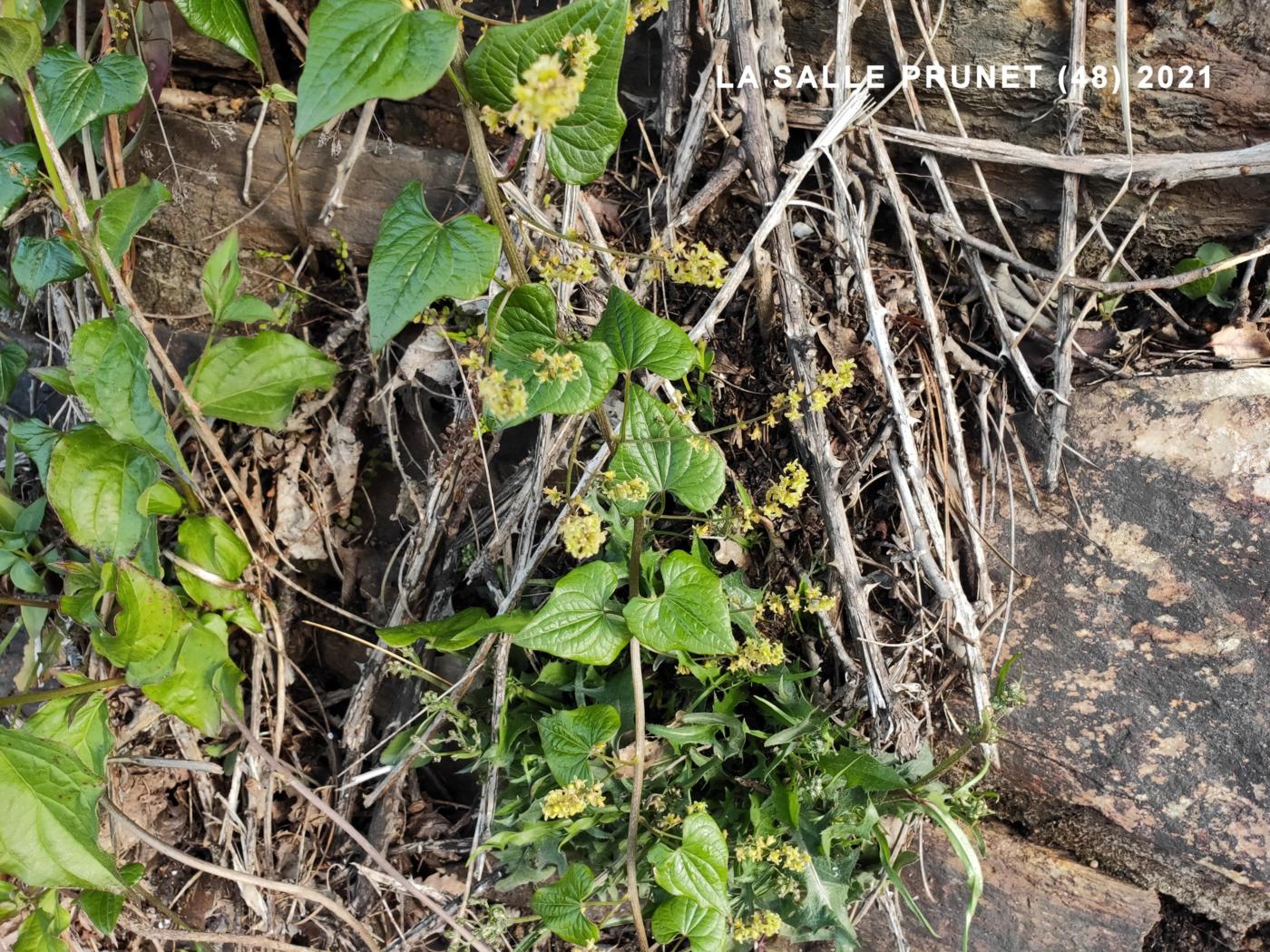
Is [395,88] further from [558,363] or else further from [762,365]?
[762,365]

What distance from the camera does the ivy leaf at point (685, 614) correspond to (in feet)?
4.43

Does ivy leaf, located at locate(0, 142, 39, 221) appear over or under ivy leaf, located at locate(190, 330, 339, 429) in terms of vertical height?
over

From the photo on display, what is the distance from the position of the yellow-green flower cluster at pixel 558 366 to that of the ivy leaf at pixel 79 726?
3.98 feet

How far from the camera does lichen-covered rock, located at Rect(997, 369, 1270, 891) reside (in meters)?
1.68

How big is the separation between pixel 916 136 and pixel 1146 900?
67.7 inches

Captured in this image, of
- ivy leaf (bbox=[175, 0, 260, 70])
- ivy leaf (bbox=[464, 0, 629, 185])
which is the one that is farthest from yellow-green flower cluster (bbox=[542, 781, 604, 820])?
ivy leaf (bbox=[175, 0, 260, 70])

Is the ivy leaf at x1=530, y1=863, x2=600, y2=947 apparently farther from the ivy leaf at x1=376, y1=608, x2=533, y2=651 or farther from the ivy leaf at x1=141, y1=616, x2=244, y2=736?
the ivy leaf at x1=141, y1=616, x2=244, y2=736

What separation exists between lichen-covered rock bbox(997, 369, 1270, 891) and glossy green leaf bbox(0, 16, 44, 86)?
6.56ft

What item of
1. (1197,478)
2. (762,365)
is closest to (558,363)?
(762,365)

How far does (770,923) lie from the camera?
1.53m

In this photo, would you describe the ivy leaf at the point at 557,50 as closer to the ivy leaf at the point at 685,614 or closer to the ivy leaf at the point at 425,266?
the ivy leaf at the point at 425,266

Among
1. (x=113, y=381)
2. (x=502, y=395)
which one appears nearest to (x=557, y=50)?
(x=502, y=395)

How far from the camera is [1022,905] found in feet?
5.98

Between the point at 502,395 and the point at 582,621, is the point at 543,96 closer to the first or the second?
the point at 502,395
